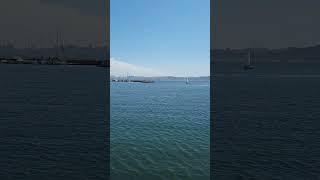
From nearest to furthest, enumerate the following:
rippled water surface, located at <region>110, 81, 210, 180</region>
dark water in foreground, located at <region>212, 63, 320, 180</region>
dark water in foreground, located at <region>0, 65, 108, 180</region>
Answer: dark water in foreground, located at <region>0, 65, 108, 180</region> < dark water in foreground, located at <region>212, 63, 320, 180</region> < rippled water surface, located at <region>110, 81, 210, 180</region>

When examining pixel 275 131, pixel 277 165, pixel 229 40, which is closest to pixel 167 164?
pixel 277 165

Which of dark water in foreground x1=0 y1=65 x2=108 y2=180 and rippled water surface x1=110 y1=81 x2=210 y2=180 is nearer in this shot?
dark water in foreground x1=0 y1=65 x2=108 y2=180

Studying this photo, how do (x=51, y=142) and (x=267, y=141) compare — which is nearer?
(x=51, y=142)

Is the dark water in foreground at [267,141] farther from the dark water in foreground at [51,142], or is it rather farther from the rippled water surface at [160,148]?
the dark water in foreground at [51,142]

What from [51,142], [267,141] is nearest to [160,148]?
[51,142]

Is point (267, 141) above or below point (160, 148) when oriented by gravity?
above

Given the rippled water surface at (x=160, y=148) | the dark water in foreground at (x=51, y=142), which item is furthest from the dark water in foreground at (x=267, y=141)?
the dark water in foreground at (x=51, y=142)

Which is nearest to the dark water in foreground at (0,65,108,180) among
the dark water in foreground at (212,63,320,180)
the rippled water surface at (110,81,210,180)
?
the rippled water surface at (110,81,210,180)

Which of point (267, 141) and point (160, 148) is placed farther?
point (267, 141)

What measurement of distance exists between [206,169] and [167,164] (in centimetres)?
250

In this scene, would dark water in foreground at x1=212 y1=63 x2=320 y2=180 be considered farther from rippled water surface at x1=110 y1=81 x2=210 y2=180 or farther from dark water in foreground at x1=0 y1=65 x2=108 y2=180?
dark water in foreground at x1=0 y1=65 x2=108 y2=180

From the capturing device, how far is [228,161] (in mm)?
23703

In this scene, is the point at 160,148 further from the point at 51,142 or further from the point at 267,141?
the point at 267,141

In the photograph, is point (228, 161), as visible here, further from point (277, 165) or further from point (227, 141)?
point (227, 141)
